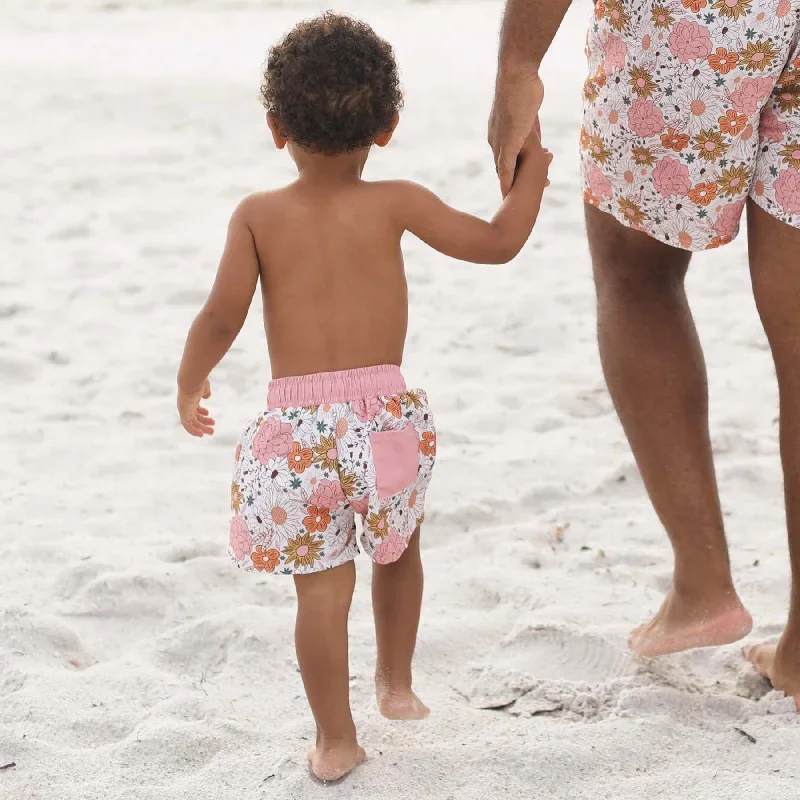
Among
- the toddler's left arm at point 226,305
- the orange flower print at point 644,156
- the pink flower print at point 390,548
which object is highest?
the orange flower print at point 644,156

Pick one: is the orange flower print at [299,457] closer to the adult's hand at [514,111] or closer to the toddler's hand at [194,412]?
the toddler's hand at [194,412]

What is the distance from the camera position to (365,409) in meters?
2.03

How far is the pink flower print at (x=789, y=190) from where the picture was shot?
6.69 feet

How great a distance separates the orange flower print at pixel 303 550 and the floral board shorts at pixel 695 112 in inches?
33.7

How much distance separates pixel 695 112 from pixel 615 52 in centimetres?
19

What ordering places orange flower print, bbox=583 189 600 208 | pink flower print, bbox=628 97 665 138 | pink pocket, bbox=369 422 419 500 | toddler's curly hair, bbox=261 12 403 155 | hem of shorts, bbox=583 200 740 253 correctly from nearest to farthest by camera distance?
toddler's curly hair, bbox=261 12 403 155 < pink pocket, bbox=369 422 419 500 < pink flower print, bbox=628 97 665 138 < hem of shorts, bbox=583 200 740 253 < orange flower print, bbox=583 189 600 208

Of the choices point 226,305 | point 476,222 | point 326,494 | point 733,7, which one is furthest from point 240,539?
point 733,7

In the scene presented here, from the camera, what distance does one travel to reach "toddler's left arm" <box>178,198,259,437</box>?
2004 millimetres

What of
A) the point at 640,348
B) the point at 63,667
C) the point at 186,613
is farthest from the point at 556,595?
the point at 63,667

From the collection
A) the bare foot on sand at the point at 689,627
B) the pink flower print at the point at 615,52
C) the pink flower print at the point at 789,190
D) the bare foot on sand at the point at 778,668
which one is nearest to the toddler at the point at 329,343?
the pink flower print at the point at 615,52

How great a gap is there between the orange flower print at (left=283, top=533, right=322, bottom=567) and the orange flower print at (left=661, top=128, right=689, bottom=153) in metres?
0.94

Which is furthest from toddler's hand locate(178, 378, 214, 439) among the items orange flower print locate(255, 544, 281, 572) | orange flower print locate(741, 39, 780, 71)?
orange flower print locate(741, 39, 780, 71)

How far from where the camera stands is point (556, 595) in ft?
9.07

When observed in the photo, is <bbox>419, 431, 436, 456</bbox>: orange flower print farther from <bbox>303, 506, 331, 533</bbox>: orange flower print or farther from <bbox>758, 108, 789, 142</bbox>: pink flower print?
<bbox>758, 108, 789, 142</bbox>: pink flower print
